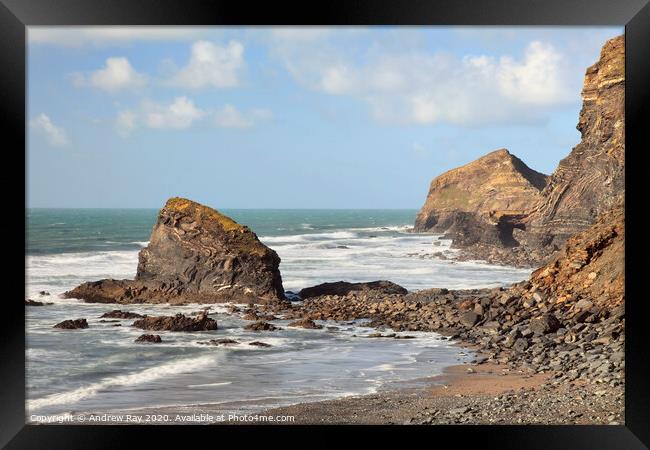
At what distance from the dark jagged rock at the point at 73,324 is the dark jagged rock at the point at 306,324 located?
13.2ft

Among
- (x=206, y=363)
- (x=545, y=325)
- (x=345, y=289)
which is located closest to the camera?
(x=206, y=363)

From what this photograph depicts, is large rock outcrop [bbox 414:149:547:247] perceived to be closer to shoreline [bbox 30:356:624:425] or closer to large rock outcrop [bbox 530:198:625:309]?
large rock outcrop [bbox 530:198:625:309]

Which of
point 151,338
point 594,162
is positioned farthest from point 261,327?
point 594,162

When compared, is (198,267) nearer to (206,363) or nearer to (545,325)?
(206,363)

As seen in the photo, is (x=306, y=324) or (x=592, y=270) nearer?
(x=592, y=270)

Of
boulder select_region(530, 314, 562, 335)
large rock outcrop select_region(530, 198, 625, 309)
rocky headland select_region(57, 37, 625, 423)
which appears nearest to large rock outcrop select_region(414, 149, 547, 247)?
rocky headland select_region(57, 37, 625, 423)

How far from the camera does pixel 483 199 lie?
38406mm

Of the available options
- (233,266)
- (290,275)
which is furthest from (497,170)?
(233,266)

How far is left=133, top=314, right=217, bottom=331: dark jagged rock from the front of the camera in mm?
13977

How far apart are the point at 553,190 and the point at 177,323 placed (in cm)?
1680

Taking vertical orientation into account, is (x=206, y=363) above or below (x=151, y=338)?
below

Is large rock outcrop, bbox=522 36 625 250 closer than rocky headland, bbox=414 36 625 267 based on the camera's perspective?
Yes

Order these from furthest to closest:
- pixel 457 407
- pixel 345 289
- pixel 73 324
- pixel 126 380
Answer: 1. pixel 345 289
2. pixel 73 324
3. pixel 126 380
4. pixel 457 407

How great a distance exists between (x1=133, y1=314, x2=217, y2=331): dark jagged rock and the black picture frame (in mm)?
6900
